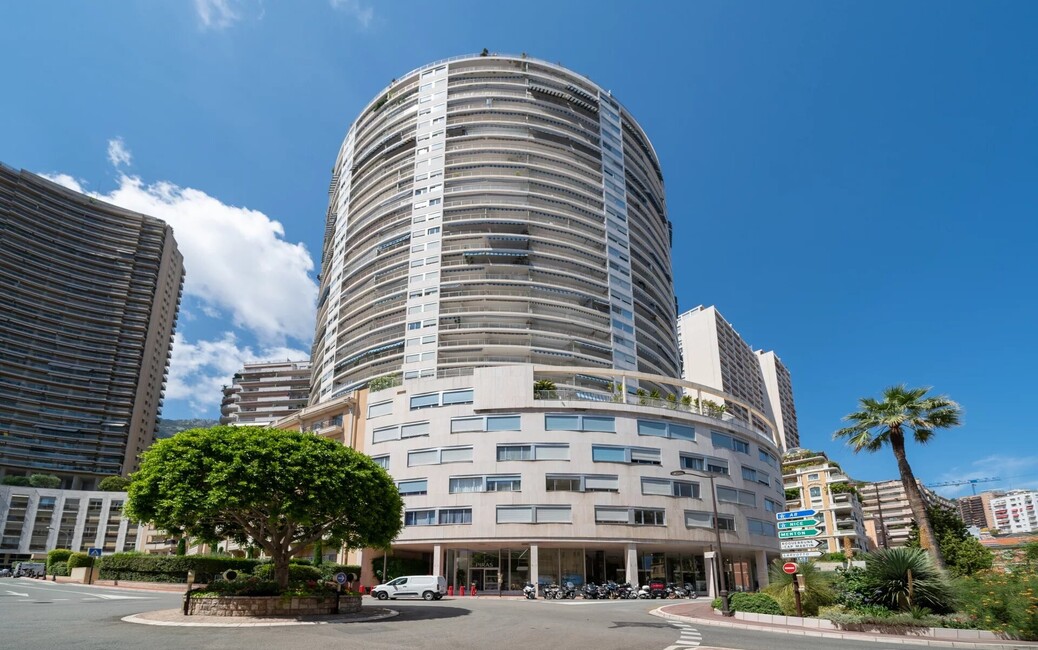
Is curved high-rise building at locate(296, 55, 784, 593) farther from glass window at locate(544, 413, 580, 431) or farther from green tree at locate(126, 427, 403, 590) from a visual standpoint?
green tree at locate(126, 427, 403, 590)

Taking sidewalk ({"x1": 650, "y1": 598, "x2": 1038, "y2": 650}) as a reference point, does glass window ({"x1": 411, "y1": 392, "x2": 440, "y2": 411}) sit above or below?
above

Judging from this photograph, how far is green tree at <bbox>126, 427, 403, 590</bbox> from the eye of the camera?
907 inches

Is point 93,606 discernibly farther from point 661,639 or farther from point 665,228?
point 665,228

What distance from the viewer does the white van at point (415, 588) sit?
38.6 meters

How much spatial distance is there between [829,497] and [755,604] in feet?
310

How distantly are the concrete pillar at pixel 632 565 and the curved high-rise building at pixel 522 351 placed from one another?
0.49 ft

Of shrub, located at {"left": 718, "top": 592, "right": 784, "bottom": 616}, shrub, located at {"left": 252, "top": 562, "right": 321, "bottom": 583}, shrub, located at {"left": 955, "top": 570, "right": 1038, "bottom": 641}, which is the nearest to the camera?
shrub, located at {"left": 955, "top": 570, "right": 1038, "bottom": 641}

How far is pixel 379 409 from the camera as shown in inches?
2168

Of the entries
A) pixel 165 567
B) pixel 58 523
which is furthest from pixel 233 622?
pixel 58 523

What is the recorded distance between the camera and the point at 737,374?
486 ft

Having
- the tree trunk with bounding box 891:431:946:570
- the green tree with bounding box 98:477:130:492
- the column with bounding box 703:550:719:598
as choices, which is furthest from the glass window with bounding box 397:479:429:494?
the green tree with bounding box 98:477:130:492

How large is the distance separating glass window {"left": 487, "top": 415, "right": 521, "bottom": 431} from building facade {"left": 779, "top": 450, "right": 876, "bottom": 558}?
229ft

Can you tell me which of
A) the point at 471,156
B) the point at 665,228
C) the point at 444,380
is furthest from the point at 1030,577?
the point at 665,228

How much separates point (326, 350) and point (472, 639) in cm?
6695
